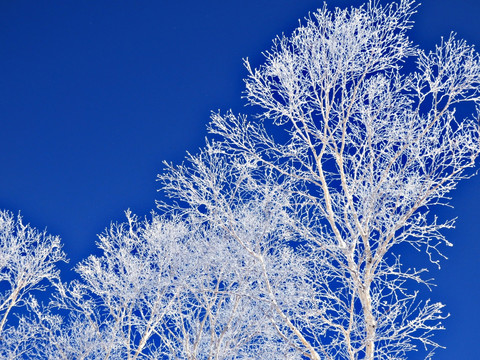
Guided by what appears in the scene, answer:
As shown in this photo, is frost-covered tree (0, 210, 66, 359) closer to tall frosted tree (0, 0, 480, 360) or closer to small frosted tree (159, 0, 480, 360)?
tall frosted tree (0, 0, 480, 360)

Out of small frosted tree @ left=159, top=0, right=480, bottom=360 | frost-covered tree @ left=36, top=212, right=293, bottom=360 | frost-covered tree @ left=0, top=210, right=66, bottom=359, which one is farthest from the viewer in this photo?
frost-covered tree @ left=0, top=210, right=66, bottom=359

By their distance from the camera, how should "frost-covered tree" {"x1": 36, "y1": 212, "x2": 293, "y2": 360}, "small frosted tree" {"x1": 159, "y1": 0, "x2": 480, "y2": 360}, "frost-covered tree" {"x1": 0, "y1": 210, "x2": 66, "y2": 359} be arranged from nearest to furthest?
"small frosted tree" {"x1": 159, "y1": 0, "x2": 480, "y2": 360} → "frost-covered tree" {"x1": 36, "y1": 212, "x2": 293, "y2": 360} → "frost-covered tree" {"x1": 0, "y1": 210, "x2": 66, "y2": 359}

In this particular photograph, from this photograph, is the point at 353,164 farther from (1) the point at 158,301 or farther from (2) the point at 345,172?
(1) the point at 158,301

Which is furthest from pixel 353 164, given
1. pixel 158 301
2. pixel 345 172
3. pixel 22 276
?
pixel 22 276

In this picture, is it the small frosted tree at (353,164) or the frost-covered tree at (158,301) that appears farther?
the frost-covered tree at (158,301)

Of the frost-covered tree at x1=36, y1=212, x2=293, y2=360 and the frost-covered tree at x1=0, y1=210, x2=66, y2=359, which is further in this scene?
the frost-covered tree at x1=0, y1=210, x2=66, y2=359

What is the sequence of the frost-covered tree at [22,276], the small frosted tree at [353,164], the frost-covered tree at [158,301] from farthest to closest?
1. the frost-covered tree at [22,276]
2. the frost-covered tree at [158,301]
3. the small frosted tree at [353,164]

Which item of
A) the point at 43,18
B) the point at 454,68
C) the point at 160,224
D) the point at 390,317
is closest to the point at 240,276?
the point at 160,224

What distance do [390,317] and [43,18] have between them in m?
16.1

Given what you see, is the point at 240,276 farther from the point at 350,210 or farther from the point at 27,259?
the point at 27,259

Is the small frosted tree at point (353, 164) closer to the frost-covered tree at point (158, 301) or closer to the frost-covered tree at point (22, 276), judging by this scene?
the frost-covered tree at point (158, 301)

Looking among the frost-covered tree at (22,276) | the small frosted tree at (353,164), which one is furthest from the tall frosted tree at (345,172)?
the frost-covered tree at (22,276)

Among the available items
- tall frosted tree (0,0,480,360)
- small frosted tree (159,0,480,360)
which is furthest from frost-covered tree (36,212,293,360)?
small frosted tree (159,0,480,360)

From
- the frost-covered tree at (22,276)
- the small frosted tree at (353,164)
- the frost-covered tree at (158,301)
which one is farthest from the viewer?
the frost-covered tree at (22,276)
